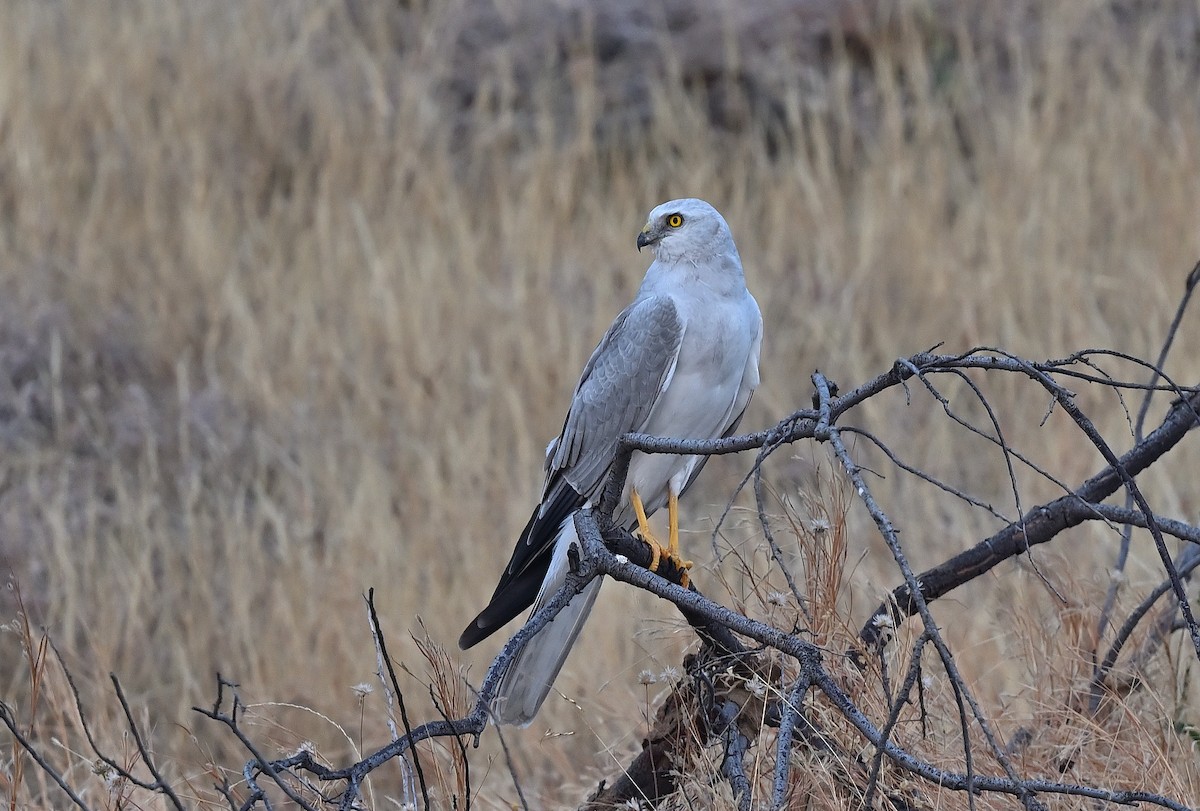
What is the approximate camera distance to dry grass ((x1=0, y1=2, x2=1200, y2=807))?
452 cm

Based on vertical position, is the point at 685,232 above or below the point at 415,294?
below

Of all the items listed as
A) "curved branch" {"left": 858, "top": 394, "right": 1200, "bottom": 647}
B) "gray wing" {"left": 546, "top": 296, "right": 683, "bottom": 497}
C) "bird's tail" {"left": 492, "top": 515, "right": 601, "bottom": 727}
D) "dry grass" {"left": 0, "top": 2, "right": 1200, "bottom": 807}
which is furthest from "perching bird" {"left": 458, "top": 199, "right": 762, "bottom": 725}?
"curved branch" {"left": 858, "top": 394, "right": 1200, "bottom": 647}

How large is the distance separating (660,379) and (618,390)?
4.7 inches

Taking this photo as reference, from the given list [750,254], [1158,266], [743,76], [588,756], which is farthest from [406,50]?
[588,756]

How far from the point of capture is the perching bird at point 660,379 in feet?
10.3

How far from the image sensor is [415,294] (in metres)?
6.11

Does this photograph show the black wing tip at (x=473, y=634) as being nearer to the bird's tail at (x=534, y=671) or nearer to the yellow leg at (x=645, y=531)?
the bird's tail at (x=534, y=671)

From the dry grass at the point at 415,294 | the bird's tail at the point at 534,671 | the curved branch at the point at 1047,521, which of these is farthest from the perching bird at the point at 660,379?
the curved branch at the point at 1047,521

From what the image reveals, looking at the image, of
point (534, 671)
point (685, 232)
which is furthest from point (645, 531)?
point (685, 232)

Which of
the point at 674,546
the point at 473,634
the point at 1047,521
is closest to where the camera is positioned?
the point at 1047,521

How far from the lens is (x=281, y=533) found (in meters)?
4.76

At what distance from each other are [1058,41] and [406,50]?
3.93m

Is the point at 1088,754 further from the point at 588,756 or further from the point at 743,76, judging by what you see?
the point at 743,76

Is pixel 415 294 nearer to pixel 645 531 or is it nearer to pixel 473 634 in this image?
pixel 645 531
